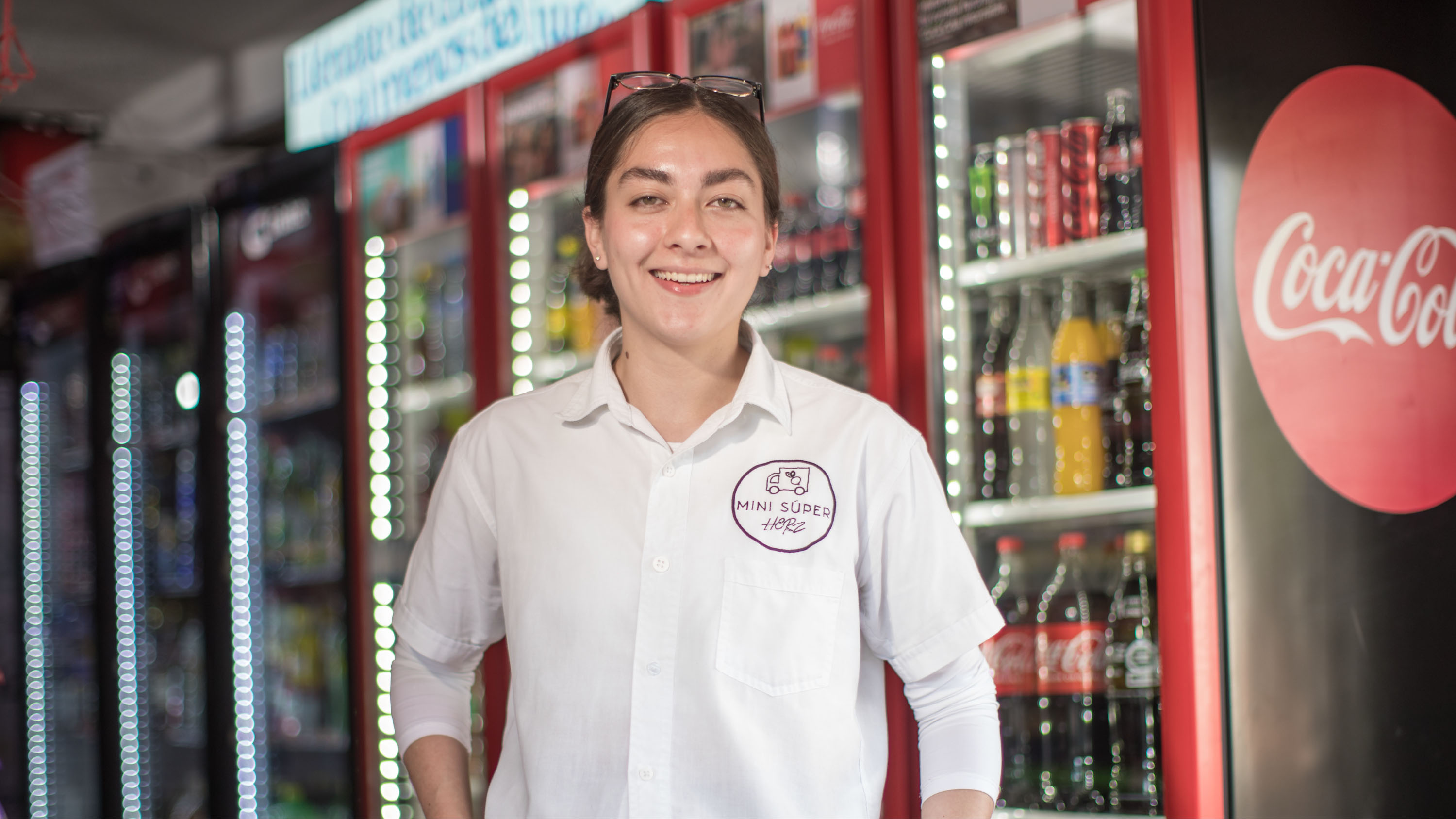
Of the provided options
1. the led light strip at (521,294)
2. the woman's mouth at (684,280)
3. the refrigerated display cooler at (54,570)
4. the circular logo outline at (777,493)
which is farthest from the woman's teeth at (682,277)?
the refrigerated display cooler at (54,570)

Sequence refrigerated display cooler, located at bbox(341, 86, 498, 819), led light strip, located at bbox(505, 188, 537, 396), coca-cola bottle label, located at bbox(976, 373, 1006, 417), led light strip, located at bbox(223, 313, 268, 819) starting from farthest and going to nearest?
led light strip, located at bbox(223, 313, 268, 819)
refrigerated display cooler, located at bbox(341, 86, 498, 819)
led light strip, located at bbox(505, 188, 537, 396)
coca-cola bottle label, located at bbox(976, 373, 1006, 417)

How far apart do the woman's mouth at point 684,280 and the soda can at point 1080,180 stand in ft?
3.46

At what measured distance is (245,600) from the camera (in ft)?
14.2

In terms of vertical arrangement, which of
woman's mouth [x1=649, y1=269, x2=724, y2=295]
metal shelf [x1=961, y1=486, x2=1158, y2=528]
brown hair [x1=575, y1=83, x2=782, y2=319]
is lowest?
metal shelf [x1=961, y1=486, x2=1158, y2=528]

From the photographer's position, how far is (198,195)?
23.3 feet

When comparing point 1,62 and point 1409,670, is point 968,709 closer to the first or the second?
point 1409,670

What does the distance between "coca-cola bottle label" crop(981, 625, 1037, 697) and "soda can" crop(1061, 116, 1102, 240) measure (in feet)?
2.62

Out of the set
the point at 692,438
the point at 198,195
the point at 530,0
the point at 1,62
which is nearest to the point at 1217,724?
the point at 692,438

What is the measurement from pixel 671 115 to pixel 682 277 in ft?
0.77

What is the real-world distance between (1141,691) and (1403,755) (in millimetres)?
437

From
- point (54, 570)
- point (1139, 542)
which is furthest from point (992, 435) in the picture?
point (54, 570)

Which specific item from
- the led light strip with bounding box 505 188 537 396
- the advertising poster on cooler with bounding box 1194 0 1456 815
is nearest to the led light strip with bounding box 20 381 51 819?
the led light strip with bounding box 505 188 537 396

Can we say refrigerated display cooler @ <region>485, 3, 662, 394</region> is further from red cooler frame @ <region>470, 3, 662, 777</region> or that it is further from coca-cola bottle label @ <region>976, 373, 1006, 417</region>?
coca-cola bottle label @ <region>976, 373, 1006, 417</region>

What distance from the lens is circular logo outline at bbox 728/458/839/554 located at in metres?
1.75
